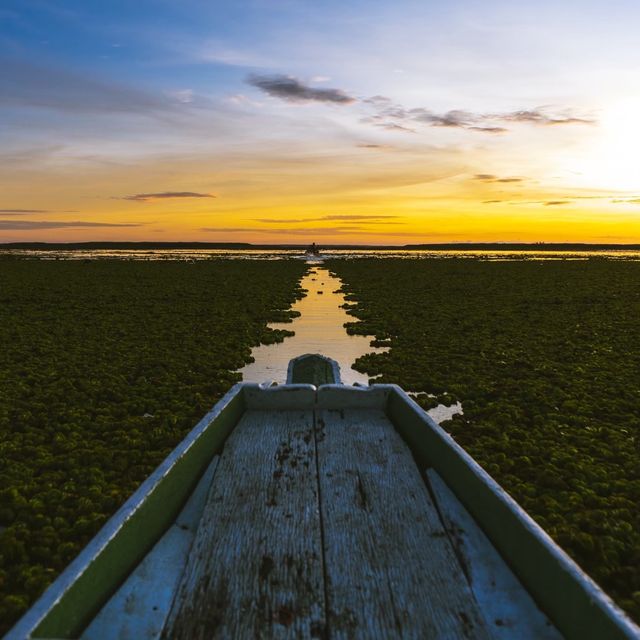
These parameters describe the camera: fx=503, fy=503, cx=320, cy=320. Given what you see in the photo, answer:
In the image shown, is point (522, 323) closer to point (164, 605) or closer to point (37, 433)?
point (37, 433)

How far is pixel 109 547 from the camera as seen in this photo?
247 centimetres

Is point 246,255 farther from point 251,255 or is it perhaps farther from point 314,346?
point 314,346

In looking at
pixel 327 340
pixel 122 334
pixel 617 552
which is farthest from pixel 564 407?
pixel 122 334

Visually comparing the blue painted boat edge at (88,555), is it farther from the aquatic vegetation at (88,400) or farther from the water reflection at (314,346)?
the water reflection at (314,346)

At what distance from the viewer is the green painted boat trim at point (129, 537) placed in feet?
6.91

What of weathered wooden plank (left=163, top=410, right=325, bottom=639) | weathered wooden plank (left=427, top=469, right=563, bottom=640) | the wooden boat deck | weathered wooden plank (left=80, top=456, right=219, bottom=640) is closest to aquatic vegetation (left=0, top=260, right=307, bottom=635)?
weathered wooden plank (left=80, top=456, right=219, bottom=640)

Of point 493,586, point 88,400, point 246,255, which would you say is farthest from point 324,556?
point 246,255

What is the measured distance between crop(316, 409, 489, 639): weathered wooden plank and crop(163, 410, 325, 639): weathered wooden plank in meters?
0.11

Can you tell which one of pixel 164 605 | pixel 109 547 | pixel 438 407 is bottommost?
pixel 438 407

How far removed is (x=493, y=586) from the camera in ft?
8.20

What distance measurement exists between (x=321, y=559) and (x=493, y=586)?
0.87 meters

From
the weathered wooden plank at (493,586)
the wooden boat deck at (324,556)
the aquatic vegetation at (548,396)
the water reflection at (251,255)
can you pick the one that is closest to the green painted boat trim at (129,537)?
the wooden boat deck at (324,556)

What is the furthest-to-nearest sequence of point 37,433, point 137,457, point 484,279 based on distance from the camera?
point 484,279 → point 37,433 → point 137,457

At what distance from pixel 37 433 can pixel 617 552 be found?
24.2ft
